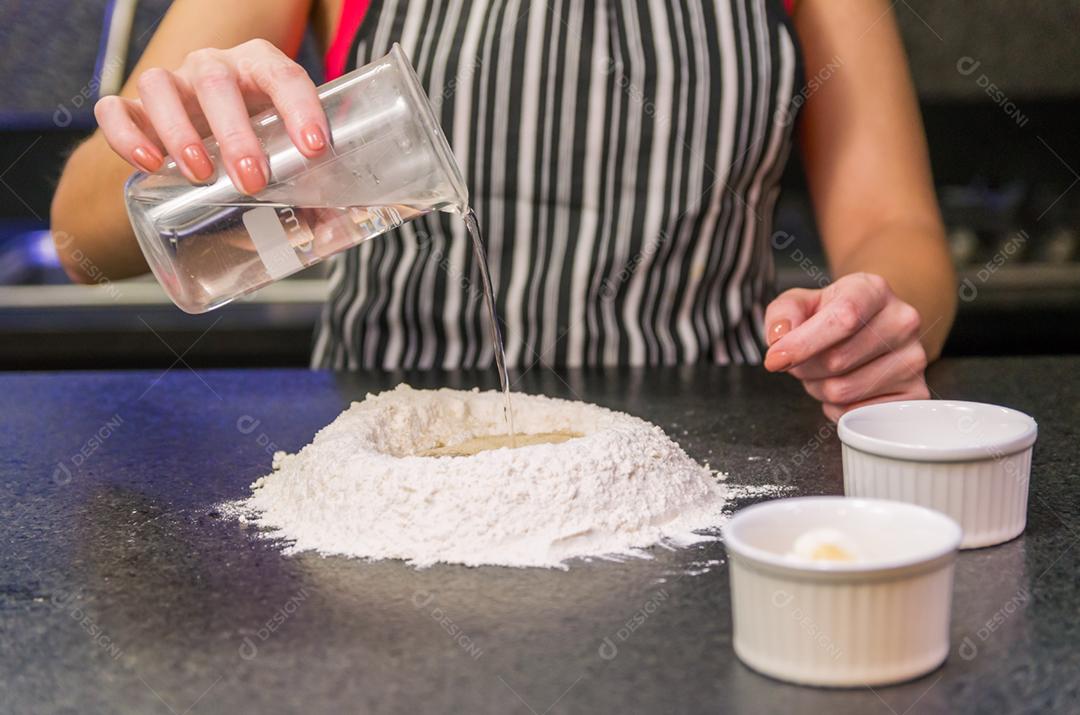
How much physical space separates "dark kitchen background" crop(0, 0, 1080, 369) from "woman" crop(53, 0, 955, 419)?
898 mm

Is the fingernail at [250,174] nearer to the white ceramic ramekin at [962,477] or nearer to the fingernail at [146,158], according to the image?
the fingernail at [146,158]

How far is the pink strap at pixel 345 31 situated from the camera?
59.5 inches

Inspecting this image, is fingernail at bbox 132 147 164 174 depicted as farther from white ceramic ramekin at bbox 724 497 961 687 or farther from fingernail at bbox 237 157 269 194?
white ceramic ramekin at bbox 724 497 961 687

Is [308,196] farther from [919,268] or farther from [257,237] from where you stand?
[919,268]

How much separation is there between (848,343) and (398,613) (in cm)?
56

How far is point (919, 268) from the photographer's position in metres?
1.40

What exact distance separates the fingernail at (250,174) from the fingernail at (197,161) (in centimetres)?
5

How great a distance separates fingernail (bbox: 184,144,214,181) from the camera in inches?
36.8

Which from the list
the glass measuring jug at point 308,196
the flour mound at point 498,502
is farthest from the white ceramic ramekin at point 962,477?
the glass measuring jug at point 308,196

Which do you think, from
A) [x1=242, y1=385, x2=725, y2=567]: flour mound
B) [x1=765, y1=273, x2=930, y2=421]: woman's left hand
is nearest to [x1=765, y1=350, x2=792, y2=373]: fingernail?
[x1=765, y1=273, x2=930, y2=421]: woman's left hand

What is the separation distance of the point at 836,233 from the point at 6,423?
1.04 metres

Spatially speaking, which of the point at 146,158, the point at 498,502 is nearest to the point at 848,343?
the point at 498,502

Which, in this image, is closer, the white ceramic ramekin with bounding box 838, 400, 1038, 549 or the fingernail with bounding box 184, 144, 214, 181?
the white ceramic ramekin with bounding box 838, 400, 1038, 549

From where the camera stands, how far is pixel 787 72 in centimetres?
150
